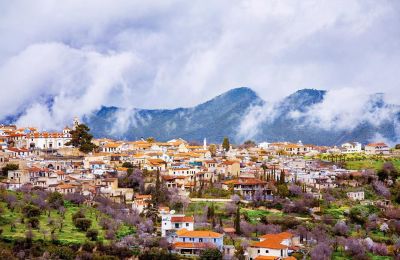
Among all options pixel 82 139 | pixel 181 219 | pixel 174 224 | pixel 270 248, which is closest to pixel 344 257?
pixel 270 248

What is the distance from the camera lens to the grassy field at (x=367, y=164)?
81113 millimetres

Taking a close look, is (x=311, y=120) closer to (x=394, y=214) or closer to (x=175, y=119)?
(x=175, y=119)

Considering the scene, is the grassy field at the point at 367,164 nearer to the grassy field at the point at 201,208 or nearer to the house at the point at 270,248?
the grassy field at the point at 201,208

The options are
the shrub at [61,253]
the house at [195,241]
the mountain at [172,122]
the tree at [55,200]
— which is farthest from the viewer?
the mountain at [172,122]

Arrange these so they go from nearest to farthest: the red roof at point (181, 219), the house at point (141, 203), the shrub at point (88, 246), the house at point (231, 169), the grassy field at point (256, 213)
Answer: the shrub at point (88, 246)
the red roof at point (181, 219)
the grassy field at point (256, 213)
the house at point (141, 203)
the house at point (231, 169)

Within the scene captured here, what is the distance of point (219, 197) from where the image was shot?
2554 inches

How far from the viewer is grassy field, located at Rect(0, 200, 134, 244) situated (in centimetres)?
4734

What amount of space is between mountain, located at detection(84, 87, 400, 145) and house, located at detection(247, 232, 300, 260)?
96660 mm

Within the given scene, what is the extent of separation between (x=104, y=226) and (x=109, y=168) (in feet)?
67.0

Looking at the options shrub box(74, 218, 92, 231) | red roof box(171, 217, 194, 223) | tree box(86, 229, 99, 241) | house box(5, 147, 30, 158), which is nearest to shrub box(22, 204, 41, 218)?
shrub box(74, 218, 92, 231)

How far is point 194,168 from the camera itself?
7394 cm

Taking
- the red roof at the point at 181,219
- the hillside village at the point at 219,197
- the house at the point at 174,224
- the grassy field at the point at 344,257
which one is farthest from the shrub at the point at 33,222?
the grassy field at the point at 344,257

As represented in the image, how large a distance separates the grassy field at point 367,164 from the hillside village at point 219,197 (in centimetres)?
13

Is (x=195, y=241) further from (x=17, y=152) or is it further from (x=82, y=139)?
(x=82, y=139)
